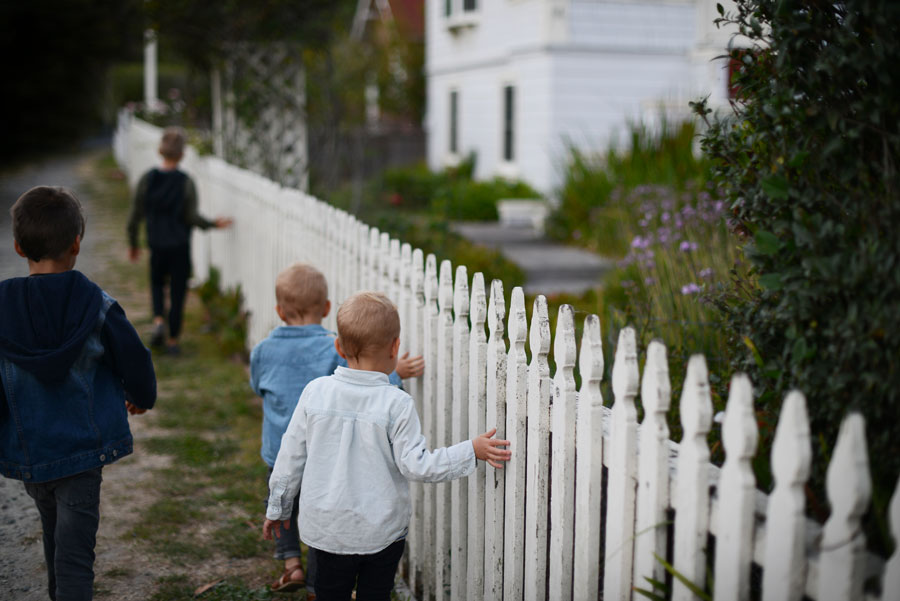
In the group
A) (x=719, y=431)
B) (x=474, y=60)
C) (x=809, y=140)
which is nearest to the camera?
(x=809, y=140)

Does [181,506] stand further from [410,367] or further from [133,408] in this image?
[410,367]

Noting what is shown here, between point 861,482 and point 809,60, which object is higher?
point 809,60

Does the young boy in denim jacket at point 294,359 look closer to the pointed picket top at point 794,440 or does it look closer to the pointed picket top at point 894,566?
the pointed picket top at point 794,440

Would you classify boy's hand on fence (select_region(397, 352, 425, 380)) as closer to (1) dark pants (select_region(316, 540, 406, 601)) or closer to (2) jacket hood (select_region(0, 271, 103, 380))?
(1) dark pants (select_region(316, 540, 406, 601))

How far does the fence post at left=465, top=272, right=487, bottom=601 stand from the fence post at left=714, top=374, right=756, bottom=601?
1137mm

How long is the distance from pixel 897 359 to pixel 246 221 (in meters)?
6.08

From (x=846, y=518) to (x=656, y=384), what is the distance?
1.71 ft

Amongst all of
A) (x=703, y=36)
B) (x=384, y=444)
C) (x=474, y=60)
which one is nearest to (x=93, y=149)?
(x=474, y=60)

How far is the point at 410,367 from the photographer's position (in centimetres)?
333

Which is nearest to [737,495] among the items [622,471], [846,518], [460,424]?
[846,518]

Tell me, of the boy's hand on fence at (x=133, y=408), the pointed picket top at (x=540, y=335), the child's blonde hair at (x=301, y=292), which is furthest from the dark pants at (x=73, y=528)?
the pointed picket top at (x=540, y=335)

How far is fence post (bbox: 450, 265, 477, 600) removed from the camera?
9.96 feet

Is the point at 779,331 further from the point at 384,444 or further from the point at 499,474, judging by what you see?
the point at 384,444

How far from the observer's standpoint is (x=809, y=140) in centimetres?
207
